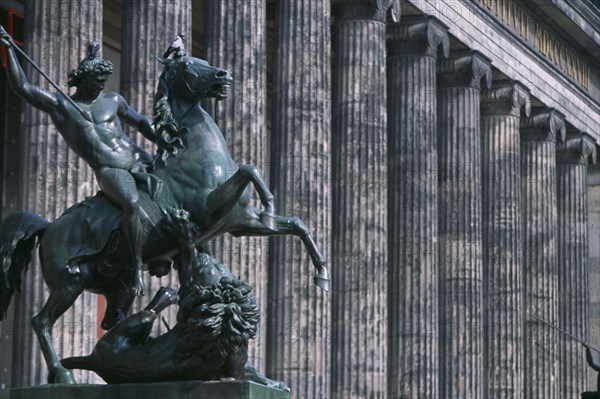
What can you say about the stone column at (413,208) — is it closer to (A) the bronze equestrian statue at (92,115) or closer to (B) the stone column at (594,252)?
(B) the stone column at (594,252)

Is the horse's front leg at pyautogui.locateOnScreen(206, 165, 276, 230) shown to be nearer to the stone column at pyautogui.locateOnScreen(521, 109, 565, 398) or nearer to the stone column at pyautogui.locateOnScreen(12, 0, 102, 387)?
the stone column at pyautogui.locateOnScreen(12, 0, 102, 387)

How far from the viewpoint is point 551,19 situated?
191ft

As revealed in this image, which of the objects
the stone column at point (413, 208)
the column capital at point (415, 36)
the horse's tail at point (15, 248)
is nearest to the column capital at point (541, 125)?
the stone column at point (413, 208)

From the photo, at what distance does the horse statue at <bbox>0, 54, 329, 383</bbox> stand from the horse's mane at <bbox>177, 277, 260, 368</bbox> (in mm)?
1912

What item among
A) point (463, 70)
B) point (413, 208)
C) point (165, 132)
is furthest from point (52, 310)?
point (463, 70)

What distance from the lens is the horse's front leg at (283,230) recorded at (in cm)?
1534

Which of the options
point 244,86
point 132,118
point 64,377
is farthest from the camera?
point 244,86

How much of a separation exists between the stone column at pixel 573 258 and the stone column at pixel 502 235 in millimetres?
6596

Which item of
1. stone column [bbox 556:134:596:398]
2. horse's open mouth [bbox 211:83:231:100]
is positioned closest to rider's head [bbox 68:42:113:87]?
horse's open mouth [bbox 211:83:231:100]

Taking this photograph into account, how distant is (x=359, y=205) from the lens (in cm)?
4225

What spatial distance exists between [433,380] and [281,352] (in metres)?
8.37

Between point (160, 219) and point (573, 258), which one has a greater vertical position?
point (573, 258)

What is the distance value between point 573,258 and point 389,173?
16010 millimetres

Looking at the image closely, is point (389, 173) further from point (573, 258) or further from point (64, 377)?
point (64, 377)
